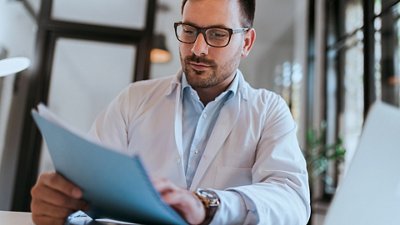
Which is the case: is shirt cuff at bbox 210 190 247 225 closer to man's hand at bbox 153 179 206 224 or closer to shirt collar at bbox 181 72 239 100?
man's hand at bbox 153 179 206 224

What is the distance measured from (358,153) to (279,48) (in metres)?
3.74

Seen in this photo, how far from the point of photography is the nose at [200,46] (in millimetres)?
1023

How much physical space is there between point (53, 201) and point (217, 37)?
64 centimetres

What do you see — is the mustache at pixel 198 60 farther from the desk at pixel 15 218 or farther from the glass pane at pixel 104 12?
the glass pane at pixel 104 12

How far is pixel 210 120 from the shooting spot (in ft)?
3.60

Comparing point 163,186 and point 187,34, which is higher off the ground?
point 187,34

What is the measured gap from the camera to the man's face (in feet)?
3.42

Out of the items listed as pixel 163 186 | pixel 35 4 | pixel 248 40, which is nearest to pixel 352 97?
pixel 248 40

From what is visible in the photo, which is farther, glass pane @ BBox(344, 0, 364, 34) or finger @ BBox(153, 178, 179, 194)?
glass pane @ BBox(344, 0, 364, 34)

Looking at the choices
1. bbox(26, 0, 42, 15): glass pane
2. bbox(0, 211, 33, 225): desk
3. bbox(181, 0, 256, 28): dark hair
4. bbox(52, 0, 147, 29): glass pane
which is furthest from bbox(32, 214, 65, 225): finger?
bbox(52, 0, 147, 29): glass pane

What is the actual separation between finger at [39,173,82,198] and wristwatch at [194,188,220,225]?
8.0 inches

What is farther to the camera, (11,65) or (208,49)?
(208,49)

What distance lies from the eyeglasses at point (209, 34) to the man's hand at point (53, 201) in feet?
1.90

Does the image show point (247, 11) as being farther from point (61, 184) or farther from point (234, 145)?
point (61, 184)
